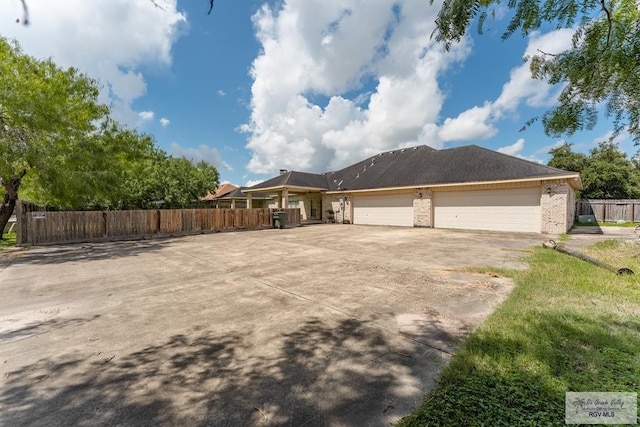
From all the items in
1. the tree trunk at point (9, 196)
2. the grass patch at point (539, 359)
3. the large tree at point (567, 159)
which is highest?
the large tree at point (567, 159)

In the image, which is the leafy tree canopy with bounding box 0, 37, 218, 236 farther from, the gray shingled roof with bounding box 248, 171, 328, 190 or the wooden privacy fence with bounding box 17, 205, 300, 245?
the gray shingled roof with bounding box 248, 171, 328, 190

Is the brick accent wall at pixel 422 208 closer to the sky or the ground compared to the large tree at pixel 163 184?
closer to the ground

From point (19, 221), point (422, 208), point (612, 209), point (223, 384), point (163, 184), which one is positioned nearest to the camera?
point (223, 384)

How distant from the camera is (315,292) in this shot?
492 cm

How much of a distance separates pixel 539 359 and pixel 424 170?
17548 millimetres

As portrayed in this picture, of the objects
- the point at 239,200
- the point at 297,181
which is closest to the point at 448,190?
the point at 297,181

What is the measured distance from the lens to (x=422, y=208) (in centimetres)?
Result: 1756

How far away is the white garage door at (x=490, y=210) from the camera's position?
13.8 m

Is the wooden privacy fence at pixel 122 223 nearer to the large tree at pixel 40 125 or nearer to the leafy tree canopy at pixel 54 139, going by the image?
the leafy tree canopy at pixel 54 139

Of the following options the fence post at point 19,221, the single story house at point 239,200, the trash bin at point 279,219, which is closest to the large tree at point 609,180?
A: the trash bin at point 279,219

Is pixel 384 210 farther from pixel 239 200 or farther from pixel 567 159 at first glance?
pixel 567 159

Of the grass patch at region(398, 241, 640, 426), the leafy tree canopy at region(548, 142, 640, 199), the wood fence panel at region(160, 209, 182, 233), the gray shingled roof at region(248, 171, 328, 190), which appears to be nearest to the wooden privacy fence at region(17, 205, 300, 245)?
the wood fence panel at region(160, 209, 182, 233)

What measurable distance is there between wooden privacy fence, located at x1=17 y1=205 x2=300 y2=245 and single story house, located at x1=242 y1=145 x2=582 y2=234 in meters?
4.73

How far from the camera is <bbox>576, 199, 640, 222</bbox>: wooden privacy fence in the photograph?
19.0 meters
